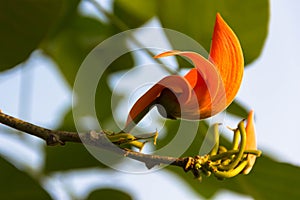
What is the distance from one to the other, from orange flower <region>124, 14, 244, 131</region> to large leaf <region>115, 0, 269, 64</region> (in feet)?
0.83

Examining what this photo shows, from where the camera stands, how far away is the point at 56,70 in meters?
0.67

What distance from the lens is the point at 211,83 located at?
342 mm

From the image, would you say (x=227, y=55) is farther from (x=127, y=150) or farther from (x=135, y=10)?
(x=135, y=10)

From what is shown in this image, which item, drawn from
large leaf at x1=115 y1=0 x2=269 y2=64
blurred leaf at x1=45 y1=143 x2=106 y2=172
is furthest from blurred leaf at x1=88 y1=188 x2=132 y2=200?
large leaf at x1=115 y1=0 x2=269 y2=64

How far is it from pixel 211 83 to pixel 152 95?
34 millimetres

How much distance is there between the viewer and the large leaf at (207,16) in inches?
23.3

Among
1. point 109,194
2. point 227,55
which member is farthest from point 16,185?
point 227,55

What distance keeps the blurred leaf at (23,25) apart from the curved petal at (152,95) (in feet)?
0.55

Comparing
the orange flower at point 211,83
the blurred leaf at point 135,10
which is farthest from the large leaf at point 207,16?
the orange flower at point 211,83

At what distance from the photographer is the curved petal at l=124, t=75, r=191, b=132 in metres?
0.34

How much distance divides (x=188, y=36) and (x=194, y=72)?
0.28 m

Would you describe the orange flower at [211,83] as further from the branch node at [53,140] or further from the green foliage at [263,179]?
the green foliage at [263,179]

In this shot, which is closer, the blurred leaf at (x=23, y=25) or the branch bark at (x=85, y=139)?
the branch bark at (x=85, y=139)

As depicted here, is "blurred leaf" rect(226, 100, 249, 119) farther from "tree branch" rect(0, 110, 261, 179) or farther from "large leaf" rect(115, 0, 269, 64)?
"tree branch" rect(0, 110, 261, 179)
